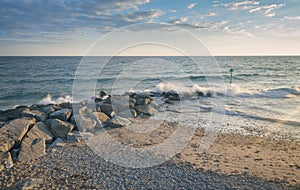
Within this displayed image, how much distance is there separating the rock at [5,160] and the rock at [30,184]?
110cm

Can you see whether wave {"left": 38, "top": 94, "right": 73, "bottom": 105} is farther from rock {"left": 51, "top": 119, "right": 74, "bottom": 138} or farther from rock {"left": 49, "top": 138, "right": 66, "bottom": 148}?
rock {"left": 49, "top": 138, "right": 66, "bottom": 148}

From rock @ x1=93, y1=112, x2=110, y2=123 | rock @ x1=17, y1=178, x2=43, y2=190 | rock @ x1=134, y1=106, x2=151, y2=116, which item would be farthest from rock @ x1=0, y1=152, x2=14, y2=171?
rock @ x1=134, y1=106, x2=151, y2=116

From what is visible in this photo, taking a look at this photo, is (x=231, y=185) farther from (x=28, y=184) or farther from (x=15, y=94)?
(x=15, y=94)

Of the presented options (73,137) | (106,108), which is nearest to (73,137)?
(73,137)

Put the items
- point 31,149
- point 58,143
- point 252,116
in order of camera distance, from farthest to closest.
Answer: point 252,116 < point 58,143 < point 31,149

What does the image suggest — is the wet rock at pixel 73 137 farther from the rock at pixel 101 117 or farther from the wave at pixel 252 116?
the wave at pixel 252 116

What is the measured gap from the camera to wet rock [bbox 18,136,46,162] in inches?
220

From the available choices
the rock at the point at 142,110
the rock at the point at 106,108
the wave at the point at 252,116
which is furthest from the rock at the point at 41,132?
the wave at the point at 252,116

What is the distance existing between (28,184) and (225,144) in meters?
5.65

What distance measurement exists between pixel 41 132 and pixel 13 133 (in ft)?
2.53

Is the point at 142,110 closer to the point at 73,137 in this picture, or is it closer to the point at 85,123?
the point at 85,123

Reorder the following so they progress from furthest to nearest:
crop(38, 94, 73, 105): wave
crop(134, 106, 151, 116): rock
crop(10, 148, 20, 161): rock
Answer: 1. crop(38, 94, 73, 105): wave
2. crop(134, 106, 151, 116): rock
3. crop(10, 148, 20, 161): rock

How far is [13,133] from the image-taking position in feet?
20.3

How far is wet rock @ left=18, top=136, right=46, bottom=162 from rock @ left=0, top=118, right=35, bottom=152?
0.26m
